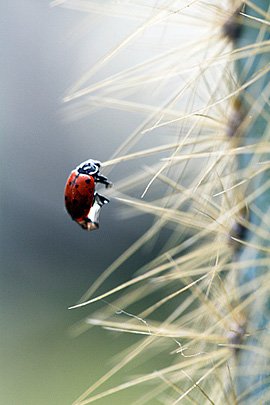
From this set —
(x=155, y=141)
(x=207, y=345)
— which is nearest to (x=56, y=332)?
(x=155, y=141)

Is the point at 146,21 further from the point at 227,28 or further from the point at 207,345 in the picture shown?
the point at 207,345

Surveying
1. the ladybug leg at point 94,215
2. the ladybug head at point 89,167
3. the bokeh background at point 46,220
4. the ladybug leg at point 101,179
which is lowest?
the bokeh background at point 46,220

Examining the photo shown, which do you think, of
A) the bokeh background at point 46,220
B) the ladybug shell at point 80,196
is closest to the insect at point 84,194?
the ladybug shell at point 80,196

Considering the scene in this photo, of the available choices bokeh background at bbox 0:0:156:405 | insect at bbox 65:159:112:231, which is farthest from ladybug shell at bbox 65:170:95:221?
bokeh background at bbox 0:0:156:405

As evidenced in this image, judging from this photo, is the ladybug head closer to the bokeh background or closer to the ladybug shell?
the ladybug shell

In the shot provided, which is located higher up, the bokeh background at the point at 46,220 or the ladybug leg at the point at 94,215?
the ladybug leg at the point at 94,215

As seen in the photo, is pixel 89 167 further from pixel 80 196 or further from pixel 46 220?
pixel 46 220

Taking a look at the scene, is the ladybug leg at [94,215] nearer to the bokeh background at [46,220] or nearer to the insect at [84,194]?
the insect at [84,194]

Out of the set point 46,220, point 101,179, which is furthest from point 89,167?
point 46,220
